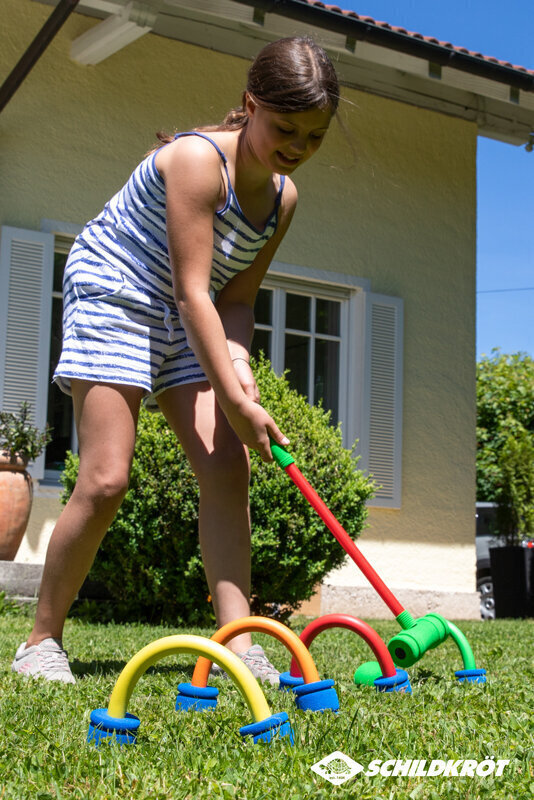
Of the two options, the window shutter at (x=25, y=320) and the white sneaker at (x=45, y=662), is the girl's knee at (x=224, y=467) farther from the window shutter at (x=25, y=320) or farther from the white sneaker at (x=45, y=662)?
the window shutter at (x=25, y=320)

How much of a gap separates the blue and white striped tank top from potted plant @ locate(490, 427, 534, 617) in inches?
249

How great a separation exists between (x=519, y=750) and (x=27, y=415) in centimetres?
508

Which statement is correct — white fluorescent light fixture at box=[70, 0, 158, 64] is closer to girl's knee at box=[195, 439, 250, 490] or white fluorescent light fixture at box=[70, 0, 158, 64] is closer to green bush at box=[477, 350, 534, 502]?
girl's knee at box=[195, 439, 250, 490]

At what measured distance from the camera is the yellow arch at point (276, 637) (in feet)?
6.27

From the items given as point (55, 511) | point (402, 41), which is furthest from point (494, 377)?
point (55, 511)

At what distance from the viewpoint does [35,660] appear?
99.5 inches

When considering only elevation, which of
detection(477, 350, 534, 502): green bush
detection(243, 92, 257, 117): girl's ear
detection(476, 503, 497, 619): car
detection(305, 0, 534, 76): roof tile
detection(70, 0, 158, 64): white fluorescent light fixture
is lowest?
detection(476, 503, 497, 619): car

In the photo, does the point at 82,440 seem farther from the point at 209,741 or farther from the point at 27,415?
the point at 27,415

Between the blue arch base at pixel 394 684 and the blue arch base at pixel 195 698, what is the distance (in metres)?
0.51

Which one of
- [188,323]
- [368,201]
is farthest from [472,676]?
[368,201]

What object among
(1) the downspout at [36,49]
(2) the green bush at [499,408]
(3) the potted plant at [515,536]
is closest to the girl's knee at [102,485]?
(1) the downspout at [36,49]

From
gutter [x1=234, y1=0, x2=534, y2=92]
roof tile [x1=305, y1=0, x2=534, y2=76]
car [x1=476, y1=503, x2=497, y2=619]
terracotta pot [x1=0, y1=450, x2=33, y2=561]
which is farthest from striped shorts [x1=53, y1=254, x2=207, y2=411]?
car [x1=476, y1=503, x2=497, y2=619]

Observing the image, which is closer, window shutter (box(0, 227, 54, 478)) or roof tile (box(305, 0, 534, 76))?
window shutter (box(0, 227, 54, 478))

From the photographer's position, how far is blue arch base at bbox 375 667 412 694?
2332mm
